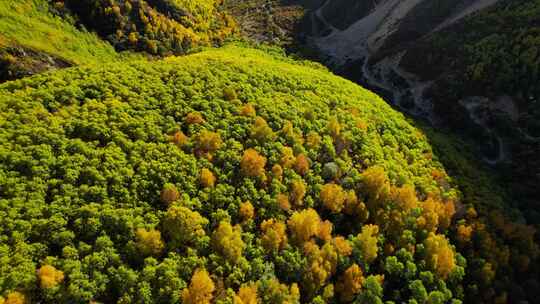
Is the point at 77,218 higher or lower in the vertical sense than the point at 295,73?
lower

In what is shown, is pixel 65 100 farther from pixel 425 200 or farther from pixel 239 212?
pixel 425 200

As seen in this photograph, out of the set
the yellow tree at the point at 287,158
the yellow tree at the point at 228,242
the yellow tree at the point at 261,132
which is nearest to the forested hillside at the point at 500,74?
the yellow tree at the point at 287,158

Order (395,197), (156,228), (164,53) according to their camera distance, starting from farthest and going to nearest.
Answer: (164,53), (395,197), (156,228)

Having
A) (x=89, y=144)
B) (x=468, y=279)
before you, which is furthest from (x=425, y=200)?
(x=89, y=144)

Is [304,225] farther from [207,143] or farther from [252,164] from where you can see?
[207,143]

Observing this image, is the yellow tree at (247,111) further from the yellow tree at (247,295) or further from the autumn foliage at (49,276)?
the autumn foliage at (49,276)

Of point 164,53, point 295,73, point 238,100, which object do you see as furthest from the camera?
point 164,53

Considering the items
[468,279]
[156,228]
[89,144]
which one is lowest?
[468,279]
